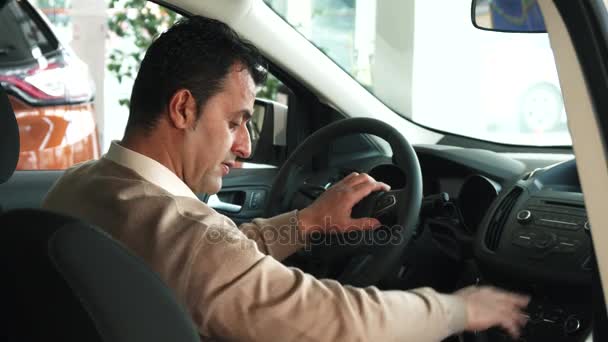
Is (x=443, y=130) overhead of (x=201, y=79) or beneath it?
beneath

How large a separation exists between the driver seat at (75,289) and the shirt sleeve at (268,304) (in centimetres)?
15

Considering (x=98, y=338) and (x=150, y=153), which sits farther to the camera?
(x=150, y=153)

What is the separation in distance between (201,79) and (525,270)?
81 centimetres

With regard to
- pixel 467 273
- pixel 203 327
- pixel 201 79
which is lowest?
pixel 467 273

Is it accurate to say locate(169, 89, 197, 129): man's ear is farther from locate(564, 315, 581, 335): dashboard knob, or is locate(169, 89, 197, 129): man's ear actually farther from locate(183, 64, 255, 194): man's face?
locate(564, 315, 581, 335): dashboard knob

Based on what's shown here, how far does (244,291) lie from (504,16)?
2.31 feet

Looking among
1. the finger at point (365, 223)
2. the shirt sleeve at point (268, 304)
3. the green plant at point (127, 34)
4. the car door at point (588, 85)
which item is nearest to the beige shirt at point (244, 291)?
the shirt sleeve at point (268, 304)

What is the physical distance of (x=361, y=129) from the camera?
2.04 m

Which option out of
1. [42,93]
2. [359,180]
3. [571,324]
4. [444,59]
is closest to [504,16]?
[359,180]

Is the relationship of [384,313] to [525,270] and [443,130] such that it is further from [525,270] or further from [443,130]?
[443,130]

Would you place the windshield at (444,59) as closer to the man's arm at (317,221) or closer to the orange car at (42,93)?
the orange car at (42,93)

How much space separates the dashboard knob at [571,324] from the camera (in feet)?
6.00

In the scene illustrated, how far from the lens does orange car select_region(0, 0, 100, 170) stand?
10.3 feet

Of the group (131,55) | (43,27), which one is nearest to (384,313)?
(43,27)
